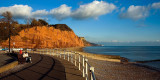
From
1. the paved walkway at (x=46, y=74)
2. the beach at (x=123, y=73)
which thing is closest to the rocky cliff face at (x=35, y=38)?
the beach at (x=123, y=73)

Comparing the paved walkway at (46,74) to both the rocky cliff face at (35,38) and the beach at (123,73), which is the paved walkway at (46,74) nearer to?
the beach at (123,73)

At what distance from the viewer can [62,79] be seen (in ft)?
19.9

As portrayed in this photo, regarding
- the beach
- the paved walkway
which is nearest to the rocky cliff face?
the beach

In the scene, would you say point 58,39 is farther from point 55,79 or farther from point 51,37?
point 55,79

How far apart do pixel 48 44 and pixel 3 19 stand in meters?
29.5

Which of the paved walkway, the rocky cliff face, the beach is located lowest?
the beach

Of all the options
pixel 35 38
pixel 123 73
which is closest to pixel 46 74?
pixel 123 73

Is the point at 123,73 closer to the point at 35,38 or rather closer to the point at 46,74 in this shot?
the point at 46,74

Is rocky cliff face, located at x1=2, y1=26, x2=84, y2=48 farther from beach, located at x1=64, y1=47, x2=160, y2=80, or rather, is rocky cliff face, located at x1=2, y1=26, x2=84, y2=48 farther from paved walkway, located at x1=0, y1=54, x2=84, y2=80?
paved walkway, located at x1=0, y1=54, x2=84, y2=80

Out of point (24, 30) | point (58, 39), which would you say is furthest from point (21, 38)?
point (58, 39)

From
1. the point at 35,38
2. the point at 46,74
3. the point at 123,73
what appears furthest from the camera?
the point at 35,38

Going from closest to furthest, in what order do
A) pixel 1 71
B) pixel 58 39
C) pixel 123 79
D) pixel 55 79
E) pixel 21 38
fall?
pixel 55 79 < pixel 1 71 < pixel 123 79 < pixel 21 38 < pixel 58 39

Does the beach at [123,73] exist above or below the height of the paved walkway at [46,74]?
below

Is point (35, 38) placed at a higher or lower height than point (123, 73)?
higher
